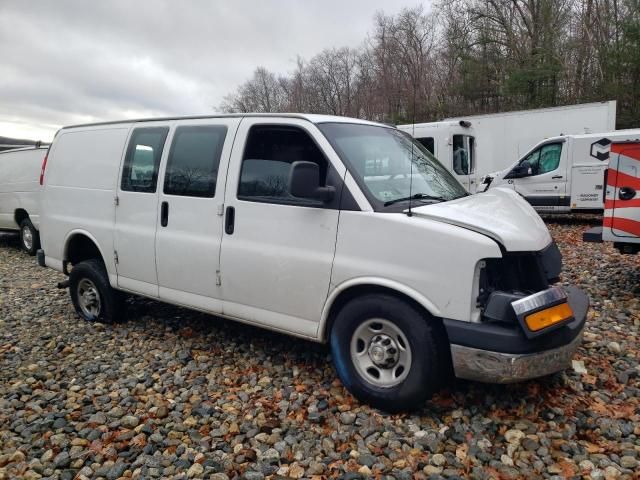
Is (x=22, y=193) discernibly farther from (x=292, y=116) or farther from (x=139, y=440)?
(x=139, y=440)

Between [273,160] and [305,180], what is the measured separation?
26.0 inches

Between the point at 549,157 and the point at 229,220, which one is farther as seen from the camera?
the point at 549,157

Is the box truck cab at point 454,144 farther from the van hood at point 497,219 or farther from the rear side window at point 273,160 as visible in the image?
the rear side window at point 273,160

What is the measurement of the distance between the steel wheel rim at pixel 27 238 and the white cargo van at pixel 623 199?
419 inches

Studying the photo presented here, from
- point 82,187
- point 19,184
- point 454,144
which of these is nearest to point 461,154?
point 454,144

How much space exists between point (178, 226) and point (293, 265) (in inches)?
51.5

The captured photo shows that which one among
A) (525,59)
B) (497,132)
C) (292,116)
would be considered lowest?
(292,116)

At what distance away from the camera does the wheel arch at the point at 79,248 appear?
530cm

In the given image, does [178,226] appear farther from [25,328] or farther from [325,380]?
[25,328]

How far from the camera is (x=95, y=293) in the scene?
5.34 meters

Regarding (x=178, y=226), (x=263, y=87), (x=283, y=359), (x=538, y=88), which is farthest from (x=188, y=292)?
(x=263, y=87)

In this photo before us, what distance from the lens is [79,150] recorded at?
210 inches

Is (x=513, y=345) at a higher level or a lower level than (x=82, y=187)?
lower

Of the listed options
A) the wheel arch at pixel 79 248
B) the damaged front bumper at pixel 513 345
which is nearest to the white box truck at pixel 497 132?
the wheel arch at pixel 79 248
